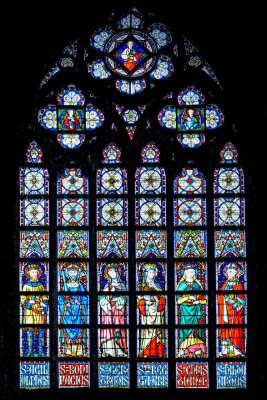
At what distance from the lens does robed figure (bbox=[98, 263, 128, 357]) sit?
1134 centimetres

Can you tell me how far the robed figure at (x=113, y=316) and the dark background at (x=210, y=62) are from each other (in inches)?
43.0

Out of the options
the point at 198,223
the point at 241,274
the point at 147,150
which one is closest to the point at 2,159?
the point at 147,150

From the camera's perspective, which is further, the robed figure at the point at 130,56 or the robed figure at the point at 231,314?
the robed figure at the point at 130,56

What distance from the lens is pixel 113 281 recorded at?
37.6ft

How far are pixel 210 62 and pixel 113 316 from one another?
11.6 ft

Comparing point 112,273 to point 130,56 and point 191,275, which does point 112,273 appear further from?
point 130,56

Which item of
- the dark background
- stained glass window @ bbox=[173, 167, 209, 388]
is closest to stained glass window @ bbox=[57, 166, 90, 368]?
the dark background

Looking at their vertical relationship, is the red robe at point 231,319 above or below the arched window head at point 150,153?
below

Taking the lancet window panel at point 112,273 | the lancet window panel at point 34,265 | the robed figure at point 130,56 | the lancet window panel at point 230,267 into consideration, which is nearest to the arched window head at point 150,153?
the lancet window panel at point 112,273

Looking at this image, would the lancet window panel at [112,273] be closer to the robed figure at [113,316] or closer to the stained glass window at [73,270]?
the robed figure at [113,316]

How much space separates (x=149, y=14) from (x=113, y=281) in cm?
362

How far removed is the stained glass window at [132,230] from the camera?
1130cm

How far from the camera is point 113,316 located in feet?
37.4

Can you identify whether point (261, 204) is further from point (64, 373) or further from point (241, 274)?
point (64, 373)
